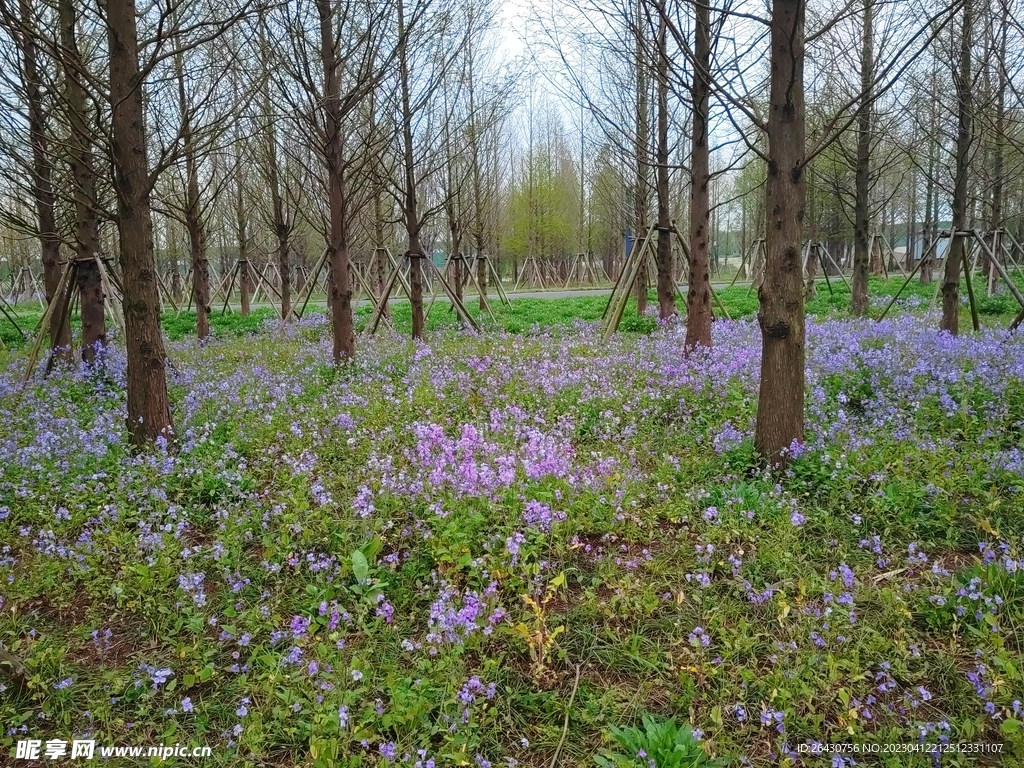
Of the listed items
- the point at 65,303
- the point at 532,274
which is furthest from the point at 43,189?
the point at 532,274

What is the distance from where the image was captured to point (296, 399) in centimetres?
626

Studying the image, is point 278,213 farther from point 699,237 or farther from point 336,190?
point 699,237

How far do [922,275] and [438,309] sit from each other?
53.7ft

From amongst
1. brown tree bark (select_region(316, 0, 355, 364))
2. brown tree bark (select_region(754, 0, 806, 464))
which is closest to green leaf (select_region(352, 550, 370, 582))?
brown tree bark (select_region(754, 0, 806, 464))

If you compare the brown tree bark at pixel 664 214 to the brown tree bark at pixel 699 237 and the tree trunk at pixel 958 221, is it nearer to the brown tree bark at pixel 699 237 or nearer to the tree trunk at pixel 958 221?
the brown tree bark at pixel 699 237

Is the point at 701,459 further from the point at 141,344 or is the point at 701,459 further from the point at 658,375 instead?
the point at 141,344

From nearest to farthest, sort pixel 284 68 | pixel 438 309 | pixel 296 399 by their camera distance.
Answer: pixel 296 399
pixel 284 68
pixel 438 309

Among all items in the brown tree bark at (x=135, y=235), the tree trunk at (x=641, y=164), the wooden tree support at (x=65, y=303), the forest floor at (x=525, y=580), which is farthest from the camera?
the tree trunk at (x=641, y=164)

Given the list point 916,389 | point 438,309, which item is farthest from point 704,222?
point 438,309

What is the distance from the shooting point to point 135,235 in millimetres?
4641

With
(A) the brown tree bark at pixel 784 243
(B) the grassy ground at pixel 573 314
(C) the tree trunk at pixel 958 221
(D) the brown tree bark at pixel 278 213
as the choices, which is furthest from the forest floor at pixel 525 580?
(D) the brown tree bark at pixel 278 213

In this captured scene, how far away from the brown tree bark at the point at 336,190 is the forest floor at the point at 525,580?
250 cm

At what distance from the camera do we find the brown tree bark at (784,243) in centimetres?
384

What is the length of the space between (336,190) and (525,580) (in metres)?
6.20
